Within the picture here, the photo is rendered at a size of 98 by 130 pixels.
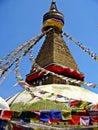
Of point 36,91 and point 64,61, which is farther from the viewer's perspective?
point 64,61

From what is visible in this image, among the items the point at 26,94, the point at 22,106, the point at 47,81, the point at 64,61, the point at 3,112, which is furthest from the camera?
the point at 64,61

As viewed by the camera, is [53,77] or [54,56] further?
[54,56]

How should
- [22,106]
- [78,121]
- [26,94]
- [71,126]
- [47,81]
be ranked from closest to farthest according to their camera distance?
[78,121], [71,126], [22,106], [26,94], [47,81]

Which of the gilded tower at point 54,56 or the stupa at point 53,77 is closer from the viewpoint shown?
the stupa at point 53,77

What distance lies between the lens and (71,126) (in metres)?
12.7

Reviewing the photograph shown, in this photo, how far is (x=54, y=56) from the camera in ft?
73.8

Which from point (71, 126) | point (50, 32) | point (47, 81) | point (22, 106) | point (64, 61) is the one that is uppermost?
point (50, 32)

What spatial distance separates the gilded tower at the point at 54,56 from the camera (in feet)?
70.7

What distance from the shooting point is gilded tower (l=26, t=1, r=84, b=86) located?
2156cm

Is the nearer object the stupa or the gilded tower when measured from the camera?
the stupa

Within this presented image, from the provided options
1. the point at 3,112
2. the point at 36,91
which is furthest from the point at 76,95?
the point at 3,112

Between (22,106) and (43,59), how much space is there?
22.5ft

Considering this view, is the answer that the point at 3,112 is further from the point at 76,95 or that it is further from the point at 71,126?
the point at 76,95

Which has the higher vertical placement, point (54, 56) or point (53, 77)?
point (54, 56)
